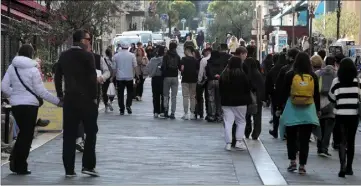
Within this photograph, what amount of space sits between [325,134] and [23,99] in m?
5.28

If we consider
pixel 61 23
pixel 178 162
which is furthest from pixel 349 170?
pixel 61 23

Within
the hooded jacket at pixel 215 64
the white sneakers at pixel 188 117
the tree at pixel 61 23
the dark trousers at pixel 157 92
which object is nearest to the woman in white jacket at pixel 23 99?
the hooded jacket at pixel 215 64

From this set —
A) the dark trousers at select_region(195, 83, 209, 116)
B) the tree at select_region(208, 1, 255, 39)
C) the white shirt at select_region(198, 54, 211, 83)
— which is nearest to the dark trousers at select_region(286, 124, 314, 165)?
the white shirt at select_region(198, 54, 211, 83)

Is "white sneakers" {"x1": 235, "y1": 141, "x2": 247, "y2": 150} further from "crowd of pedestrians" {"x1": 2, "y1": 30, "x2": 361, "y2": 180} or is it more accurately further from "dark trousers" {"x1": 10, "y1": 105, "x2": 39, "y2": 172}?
"dark trousers" {"x1": 10, "y1": 105, "x2": 39, "y2": 172}

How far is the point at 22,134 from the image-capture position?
1291cm

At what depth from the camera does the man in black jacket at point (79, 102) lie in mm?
12625

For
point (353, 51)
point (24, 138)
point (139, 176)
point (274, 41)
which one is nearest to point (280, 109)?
point (139, 176)

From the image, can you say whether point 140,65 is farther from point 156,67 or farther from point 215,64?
point 215,64

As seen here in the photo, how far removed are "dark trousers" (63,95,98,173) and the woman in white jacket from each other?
0.29 metres

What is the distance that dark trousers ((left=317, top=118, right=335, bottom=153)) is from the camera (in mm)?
15773

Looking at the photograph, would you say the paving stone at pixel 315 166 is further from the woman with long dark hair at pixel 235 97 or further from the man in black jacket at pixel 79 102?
the man in black jacket at pixel 79 102

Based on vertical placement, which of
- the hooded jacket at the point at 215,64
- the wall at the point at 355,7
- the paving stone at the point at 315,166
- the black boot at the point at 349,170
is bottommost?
the paving stone at the point at 315,166

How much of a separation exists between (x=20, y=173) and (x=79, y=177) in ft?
2.56

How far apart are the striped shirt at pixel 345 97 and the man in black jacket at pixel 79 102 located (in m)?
3.39
